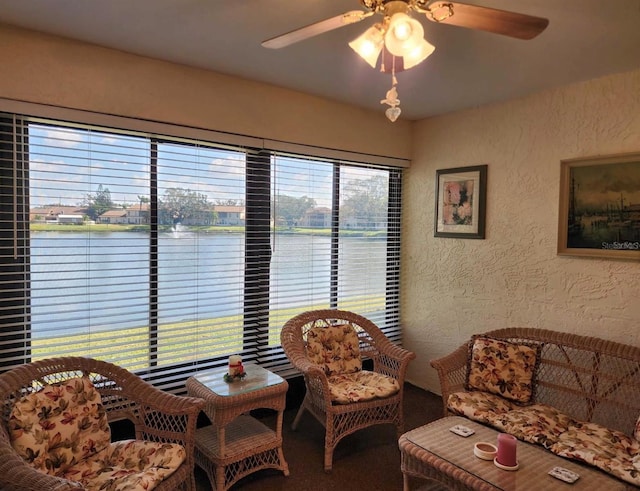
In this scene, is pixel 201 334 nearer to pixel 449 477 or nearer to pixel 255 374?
pixel 255 374

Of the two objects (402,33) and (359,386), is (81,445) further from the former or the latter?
(402,33)

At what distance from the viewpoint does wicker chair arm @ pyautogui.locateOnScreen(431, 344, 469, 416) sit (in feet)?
8.85

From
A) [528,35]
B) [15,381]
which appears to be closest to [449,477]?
[528,35]

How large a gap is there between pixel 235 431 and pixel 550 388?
2038 mm

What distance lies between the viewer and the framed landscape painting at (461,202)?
3383mm

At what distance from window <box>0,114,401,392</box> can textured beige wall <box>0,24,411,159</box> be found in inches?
5.9

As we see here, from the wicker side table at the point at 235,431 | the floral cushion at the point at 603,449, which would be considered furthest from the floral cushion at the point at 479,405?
the wicker side table at the point at 235,431

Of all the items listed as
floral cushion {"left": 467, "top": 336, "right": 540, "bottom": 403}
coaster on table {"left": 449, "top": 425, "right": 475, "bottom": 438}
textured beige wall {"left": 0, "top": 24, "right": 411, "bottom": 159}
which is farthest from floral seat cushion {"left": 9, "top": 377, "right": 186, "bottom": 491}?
floral cushion {"left": 467, "top": 336, "right": 540, "bottom": 403}

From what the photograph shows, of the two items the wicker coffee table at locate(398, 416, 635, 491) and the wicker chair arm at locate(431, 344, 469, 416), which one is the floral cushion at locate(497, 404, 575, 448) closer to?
the wicker coffee table at locate(398, 416, 635, 491)

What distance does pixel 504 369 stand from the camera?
2.68 metres

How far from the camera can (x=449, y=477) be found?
1.99 metres

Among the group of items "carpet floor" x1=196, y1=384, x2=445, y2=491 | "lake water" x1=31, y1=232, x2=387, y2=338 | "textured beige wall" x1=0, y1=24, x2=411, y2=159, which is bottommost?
"carpet floor" x1=196, y1=384, x2=445, y2=491

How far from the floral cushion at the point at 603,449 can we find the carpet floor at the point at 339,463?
733 millimetres

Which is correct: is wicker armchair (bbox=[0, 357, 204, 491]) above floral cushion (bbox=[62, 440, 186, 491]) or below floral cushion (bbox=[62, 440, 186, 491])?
above
